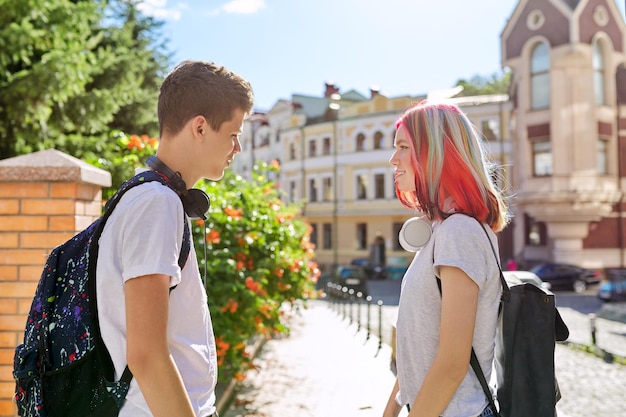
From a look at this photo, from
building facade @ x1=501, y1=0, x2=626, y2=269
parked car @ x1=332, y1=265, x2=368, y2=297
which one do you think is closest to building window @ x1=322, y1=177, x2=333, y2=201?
building facade @ x1=501, y1=0, x2=626, y2=269

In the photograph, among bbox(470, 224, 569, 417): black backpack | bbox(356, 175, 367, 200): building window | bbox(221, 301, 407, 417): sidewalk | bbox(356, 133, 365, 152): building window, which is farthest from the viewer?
bbox(356, 175, 367, 200): building window

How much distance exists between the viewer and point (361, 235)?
48.9 metres

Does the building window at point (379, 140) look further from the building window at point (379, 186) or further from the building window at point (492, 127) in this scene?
the building window at point (492, 127)

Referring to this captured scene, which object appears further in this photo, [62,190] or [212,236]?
[212,236]

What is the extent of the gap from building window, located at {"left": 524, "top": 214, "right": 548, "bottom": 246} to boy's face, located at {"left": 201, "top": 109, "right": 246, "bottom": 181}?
112 ft

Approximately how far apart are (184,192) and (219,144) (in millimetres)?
197

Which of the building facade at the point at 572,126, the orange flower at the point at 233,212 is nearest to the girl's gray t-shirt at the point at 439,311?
the orange flower at the point at 233,212

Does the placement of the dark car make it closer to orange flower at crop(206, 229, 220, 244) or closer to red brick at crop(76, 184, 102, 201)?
A: orange flower at crop(206, 229, 220, 244)

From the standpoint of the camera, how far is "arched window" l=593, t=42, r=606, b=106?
3177 cm

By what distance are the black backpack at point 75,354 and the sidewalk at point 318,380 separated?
2.78 meters

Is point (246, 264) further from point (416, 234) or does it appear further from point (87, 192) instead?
point (416, 234)

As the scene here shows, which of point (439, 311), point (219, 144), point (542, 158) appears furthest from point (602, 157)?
point (219, 144)

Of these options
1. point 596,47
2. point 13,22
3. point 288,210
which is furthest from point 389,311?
point 596,47

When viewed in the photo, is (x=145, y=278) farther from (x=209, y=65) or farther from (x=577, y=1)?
(x=577, y=1)
